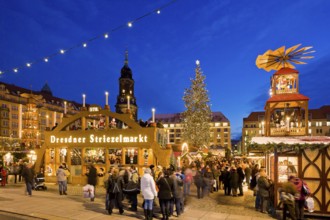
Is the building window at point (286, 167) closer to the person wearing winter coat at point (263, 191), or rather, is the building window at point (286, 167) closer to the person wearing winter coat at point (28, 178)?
the person wearing winter coat at point (263, 191)

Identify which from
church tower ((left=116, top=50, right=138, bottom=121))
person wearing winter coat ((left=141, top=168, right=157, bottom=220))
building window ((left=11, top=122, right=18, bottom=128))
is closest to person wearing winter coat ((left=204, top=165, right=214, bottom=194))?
person wearing winter coat ((left=141, top=168, right=157, bottom=220))

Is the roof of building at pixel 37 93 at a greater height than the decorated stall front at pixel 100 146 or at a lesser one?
greater

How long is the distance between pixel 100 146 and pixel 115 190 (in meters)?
7.69

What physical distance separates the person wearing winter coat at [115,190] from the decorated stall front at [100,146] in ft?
17.1

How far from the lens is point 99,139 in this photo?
19406 mm

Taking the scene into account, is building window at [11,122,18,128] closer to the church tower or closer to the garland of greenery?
the church tower

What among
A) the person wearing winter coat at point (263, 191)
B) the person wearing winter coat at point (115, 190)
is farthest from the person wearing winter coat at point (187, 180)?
the person wearing winter coat at point (115, 190)

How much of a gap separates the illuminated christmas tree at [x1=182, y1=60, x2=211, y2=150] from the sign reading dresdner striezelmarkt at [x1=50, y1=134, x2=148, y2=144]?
75.9 feet

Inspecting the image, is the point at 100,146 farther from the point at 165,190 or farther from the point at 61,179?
the point at 165,190

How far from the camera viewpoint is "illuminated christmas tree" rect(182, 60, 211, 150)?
41594 mm

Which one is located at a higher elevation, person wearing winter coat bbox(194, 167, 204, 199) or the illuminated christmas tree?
the illuminated christmas tree

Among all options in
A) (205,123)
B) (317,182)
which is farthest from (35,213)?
(205,123)

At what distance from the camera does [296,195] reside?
35.4 ft

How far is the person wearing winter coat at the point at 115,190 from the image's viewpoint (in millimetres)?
11830
